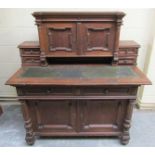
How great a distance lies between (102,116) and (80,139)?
40cm

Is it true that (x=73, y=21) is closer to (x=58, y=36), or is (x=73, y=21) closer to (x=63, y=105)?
(x=58, y=36)

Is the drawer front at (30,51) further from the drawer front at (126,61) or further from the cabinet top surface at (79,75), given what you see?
the drawer front at (126,61)

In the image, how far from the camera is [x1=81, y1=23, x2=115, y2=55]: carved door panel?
1585 mm

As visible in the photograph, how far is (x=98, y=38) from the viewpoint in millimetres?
1637

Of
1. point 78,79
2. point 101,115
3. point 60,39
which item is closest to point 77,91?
point 78,79

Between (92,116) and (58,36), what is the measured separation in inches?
34.4

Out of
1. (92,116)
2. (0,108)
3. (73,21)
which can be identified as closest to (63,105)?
(92,116)

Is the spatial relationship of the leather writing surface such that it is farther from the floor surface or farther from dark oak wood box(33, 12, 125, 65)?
the floor surface

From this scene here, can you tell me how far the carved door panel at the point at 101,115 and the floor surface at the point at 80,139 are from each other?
0.17m

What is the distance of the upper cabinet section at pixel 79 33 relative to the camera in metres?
1.54

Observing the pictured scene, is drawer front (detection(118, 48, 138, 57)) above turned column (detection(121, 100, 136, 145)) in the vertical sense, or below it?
above

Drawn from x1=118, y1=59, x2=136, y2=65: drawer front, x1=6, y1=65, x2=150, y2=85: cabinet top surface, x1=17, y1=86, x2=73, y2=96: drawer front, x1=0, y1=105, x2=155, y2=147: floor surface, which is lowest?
x1=0, y1=105, x2=155, y2=147: floor surface

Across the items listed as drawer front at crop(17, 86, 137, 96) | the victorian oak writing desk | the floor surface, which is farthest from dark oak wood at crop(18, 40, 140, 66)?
the floor surface
